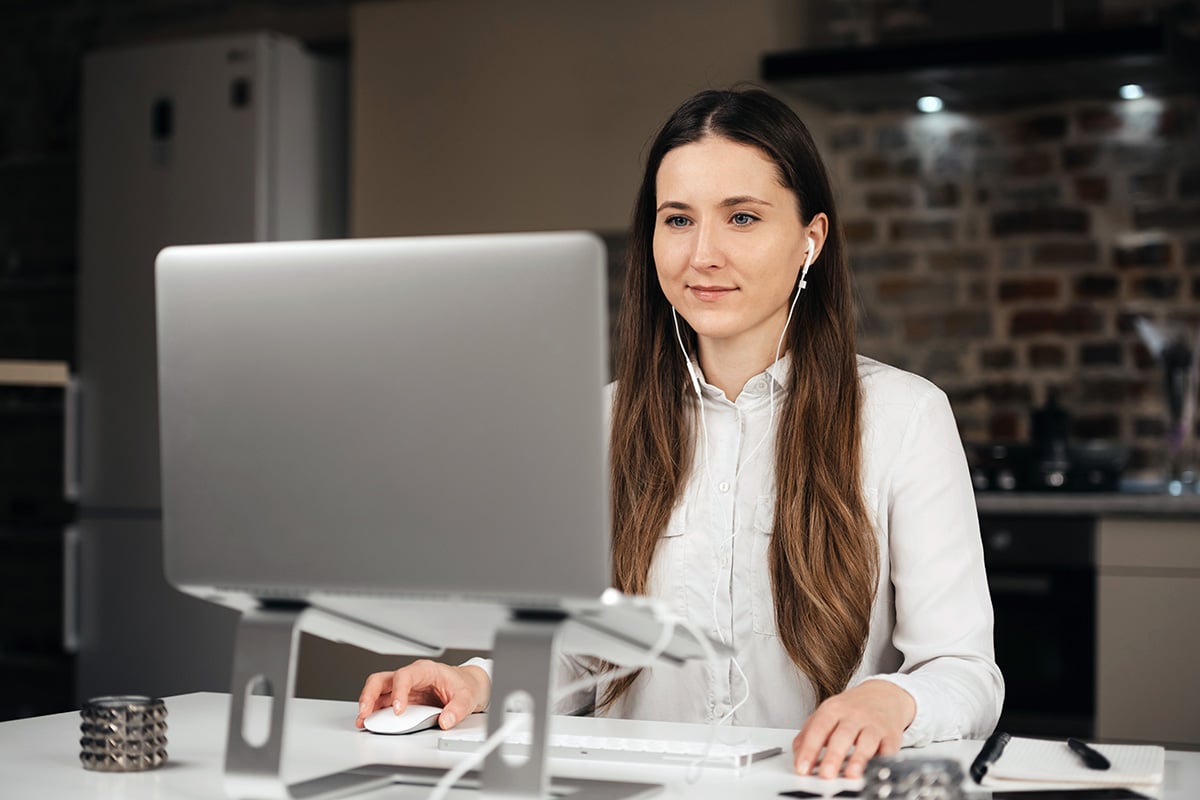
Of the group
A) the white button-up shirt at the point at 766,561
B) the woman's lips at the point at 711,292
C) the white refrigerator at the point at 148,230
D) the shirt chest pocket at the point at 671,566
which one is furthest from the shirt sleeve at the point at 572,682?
the white refrigerator at the point at 148,230

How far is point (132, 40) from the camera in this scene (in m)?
5.16

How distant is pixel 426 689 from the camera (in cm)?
166

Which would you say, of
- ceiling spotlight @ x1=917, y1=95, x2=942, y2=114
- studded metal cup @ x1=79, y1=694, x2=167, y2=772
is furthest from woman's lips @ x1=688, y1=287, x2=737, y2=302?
ceiling spotlight @ x1=917, y1=95, x2=942, y2=114

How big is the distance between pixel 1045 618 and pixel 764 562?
1.79m

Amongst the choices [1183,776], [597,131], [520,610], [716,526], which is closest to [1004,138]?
[597,131]

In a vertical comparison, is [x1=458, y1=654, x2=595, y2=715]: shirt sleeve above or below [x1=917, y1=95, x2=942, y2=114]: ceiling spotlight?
below

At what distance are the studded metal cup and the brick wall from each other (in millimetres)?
3024

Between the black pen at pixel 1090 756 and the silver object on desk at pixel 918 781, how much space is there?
267 mm

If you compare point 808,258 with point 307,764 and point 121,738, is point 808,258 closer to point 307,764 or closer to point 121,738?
point 307,764

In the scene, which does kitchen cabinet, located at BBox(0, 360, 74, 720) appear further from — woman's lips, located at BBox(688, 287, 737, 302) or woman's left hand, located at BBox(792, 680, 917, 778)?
woman's left hand, located at BBox(792, 680, 917, 778)

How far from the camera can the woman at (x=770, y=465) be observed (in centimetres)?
180

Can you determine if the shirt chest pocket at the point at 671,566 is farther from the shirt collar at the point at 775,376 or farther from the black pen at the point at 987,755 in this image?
the black pen at the point at 987,755

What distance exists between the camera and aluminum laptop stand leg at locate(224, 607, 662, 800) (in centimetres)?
116

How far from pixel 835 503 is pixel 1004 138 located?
2532 millimetres
